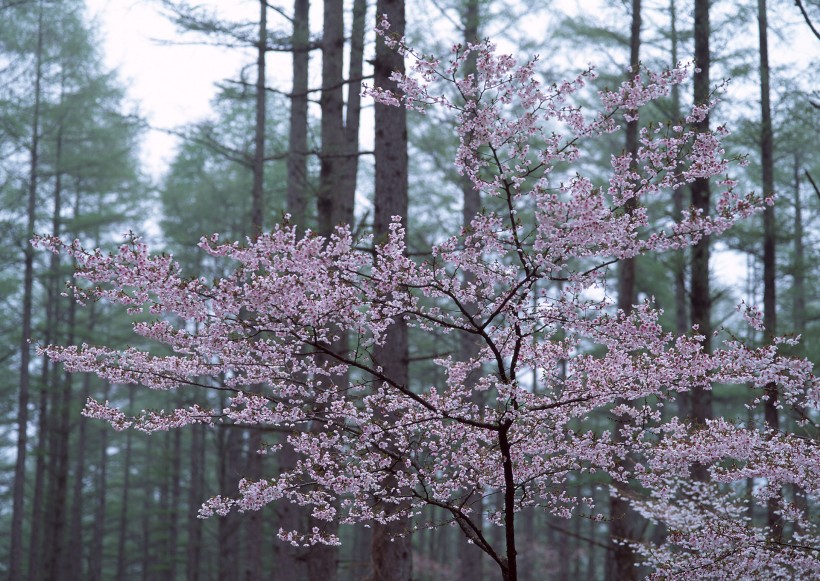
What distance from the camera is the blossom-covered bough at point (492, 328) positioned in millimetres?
4125

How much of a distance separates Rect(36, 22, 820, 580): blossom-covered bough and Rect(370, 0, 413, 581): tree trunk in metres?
0.77

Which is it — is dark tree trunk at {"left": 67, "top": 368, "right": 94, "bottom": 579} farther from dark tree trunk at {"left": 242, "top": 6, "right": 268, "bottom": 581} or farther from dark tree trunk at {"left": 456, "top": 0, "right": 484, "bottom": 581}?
dark tree trunk at {"left": 456, "top": 0, "right": 484, "bottom": 581}

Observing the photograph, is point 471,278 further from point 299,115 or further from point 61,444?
point 61,444

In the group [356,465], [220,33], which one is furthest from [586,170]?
[356,465]

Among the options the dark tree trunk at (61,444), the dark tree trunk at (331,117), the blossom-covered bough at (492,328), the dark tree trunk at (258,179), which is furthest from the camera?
the dark tree trunk at (61,444)

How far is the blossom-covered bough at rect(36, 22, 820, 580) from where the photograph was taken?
412cm

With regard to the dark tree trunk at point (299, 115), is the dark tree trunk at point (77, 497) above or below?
below

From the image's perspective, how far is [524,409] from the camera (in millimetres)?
4820

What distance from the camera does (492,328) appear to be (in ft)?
15.9

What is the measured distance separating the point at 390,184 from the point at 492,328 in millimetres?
2545

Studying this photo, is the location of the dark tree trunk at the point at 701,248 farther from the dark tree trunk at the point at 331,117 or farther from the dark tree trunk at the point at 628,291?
the dark tree trunk at the point at 331,117

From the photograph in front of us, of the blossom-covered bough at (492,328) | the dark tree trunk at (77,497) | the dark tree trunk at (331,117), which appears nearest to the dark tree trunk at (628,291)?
the blossom-covered bough at (492,328)

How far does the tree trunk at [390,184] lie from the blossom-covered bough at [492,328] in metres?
0.77

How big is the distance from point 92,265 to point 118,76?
47.7 feet
